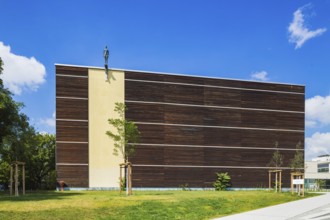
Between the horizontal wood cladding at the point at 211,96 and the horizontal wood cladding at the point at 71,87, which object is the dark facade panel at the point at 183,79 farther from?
the horizontal wood cladding at the point at 71,87

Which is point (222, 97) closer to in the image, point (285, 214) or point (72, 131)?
point (72, 131)

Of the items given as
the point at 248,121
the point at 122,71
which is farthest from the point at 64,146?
the point at 248,121

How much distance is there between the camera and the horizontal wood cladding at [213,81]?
3256 centimetres

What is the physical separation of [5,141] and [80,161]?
29.4 ft

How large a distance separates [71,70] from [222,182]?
595 inches

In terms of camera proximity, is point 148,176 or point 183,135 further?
point 183,135

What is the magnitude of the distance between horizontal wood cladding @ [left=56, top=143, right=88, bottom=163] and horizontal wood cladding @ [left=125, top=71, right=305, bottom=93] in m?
6.69

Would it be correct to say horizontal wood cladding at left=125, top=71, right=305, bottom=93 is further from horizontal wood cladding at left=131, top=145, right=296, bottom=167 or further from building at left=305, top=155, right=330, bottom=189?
building at left=305, top=155, right=330, bottom=189

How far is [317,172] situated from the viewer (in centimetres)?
8100

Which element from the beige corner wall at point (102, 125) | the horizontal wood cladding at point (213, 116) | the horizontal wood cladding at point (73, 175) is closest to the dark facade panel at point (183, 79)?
the horizontal wood cladding at point (213, 116)

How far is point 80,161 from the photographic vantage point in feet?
101

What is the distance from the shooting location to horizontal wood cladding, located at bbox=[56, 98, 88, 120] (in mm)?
30578

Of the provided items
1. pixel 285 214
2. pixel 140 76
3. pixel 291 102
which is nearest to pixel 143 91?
pixel 140 76

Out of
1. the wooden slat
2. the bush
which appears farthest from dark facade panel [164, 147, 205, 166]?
the wooden slat
